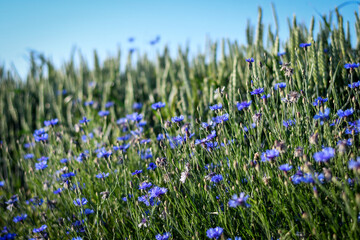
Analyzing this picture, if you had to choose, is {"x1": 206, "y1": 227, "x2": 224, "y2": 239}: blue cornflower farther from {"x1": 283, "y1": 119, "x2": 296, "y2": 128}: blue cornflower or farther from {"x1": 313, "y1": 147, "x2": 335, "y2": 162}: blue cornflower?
{"x1": 283, "y1": 119, "x2": 296, "y2": 128}: blue cornflower

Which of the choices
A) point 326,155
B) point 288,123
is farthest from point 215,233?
point 288,123

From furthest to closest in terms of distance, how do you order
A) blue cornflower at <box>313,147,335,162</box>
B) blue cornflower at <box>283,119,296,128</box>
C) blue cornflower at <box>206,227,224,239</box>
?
blue cornflower at <box>283,119,296,128</box> < blue cornflower at <box>206,227,224,239</box> < blue cornflower at <box>313,147,335,162</box>

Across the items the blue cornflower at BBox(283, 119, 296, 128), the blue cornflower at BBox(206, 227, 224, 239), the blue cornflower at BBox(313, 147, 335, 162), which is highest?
the blue cornflower at BBox(283, 119, 296, 128)

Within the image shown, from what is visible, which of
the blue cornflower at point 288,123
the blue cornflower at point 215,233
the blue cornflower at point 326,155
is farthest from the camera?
the blue cornflower at point 288,123

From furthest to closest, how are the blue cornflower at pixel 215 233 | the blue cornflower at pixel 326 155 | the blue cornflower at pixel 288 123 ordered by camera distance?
the blue cornflower at pixel 288 123
the blue cornflower at pixel 215 233
the blue cornflower at pixel 326 155

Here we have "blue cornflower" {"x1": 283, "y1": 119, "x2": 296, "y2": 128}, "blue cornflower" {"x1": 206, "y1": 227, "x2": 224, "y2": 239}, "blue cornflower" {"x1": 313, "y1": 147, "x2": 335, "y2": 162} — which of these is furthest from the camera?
"blue cornflower" {"x1": 283, "y1": 119, "x2": 296, "y2": 128}

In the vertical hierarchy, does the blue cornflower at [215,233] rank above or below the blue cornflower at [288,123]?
below

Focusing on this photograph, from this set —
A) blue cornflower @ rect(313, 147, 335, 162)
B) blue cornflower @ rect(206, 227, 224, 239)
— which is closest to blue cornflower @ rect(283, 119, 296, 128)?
blue cornflower @ rect(313, 147, 335, 162)

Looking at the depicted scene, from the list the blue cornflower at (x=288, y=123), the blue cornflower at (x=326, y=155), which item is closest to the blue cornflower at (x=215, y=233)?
the blue cornflower at (x=326, y=155)

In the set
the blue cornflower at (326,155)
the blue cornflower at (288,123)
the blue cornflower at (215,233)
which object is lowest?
the blue cornflower at (215,233)

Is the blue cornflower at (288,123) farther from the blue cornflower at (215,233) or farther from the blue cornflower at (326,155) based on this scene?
the blue cornflower at (215,233)

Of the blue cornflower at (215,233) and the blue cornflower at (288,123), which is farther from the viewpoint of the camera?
the blue cornflower at (288,123)

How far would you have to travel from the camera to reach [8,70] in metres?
4.71

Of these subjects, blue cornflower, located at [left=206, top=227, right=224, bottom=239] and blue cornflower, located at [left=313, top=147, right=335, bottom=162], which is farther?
blue cornflower, located at [left=206, top=227, right=224, bottom=239]
